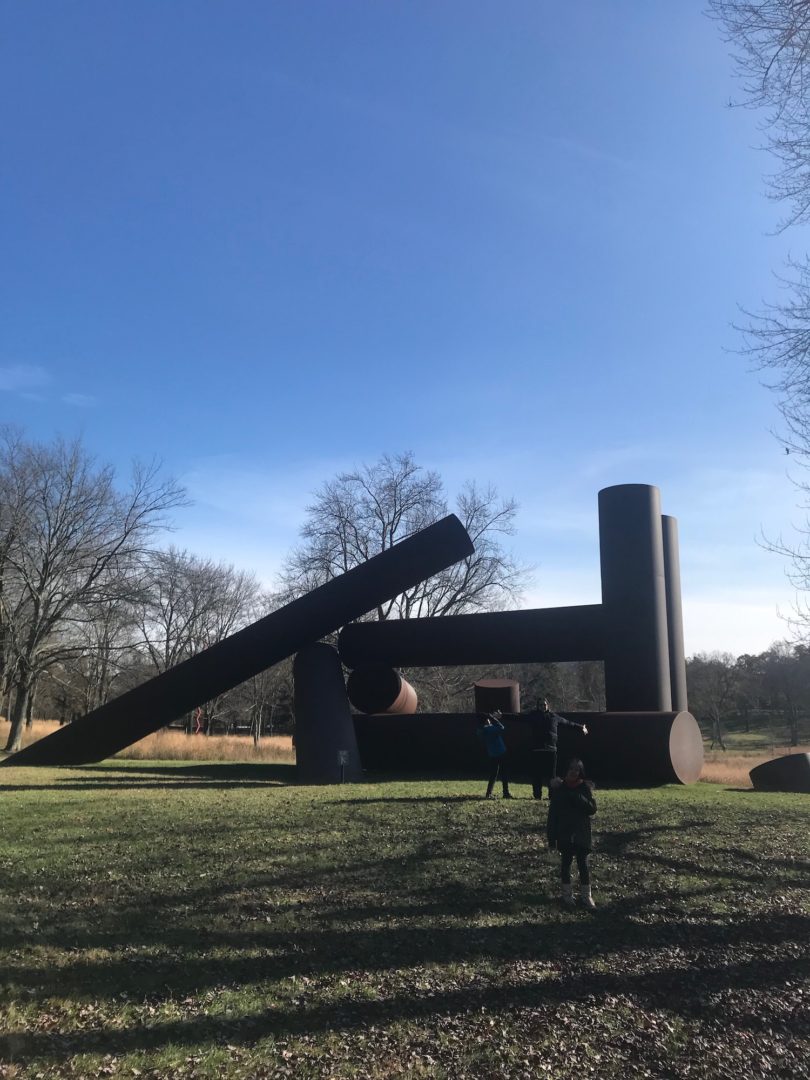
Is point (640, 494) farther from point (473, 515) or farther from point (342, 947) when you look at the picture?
point (473, 515)

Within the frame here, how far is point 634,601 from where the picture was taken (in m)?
16.8

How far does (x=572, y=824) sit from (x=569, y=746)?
9.09 m

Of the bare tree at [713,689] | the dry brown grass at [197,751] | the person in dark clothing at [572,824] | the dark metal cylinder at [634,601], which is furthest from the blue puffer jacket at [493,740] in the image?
the bare tree at [713,689]

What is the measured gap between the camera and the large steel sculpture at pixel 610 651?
15.5 m

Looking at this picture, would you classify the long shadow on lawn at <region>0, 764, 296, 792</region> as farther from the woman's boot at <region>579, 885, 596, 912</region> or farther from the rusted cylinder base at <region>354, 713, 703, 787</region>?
the woman's boot at <region>579, 885, 596, 912</region>

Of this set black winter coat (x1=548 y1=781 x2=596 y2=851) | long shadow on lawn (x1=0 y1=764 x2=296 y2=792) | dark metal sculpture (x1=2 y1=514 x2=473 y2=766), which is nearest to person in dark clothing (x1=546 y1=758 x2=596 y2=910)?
black winter coat (x1=548 y1=781 x2=596 y2=851)

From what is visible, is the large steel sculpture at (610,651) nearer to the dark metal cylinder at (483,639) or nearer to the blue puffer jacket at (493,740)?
the dark metal cylinder at (483,639)

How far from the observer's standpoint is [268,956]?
5645mm

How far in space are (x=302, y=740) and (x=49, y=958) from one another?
1023cm

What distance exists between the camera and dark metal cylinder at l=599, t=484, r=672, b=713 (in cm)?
1659

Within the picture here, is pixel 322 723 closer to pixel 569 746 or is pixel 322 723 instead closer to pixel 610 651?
pixel 569 746

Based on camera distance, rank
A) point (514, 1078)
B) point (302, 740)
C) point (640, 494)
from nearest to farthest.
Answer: point (514, 1078) < point (302, 740) < point (640, 494)

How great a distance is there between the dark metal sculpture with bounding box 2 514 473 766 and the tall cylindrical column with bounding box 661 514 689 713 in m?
5.18

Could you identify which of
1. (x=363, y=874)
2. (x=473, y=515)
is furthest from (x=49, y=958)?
(x=473, y=515)
